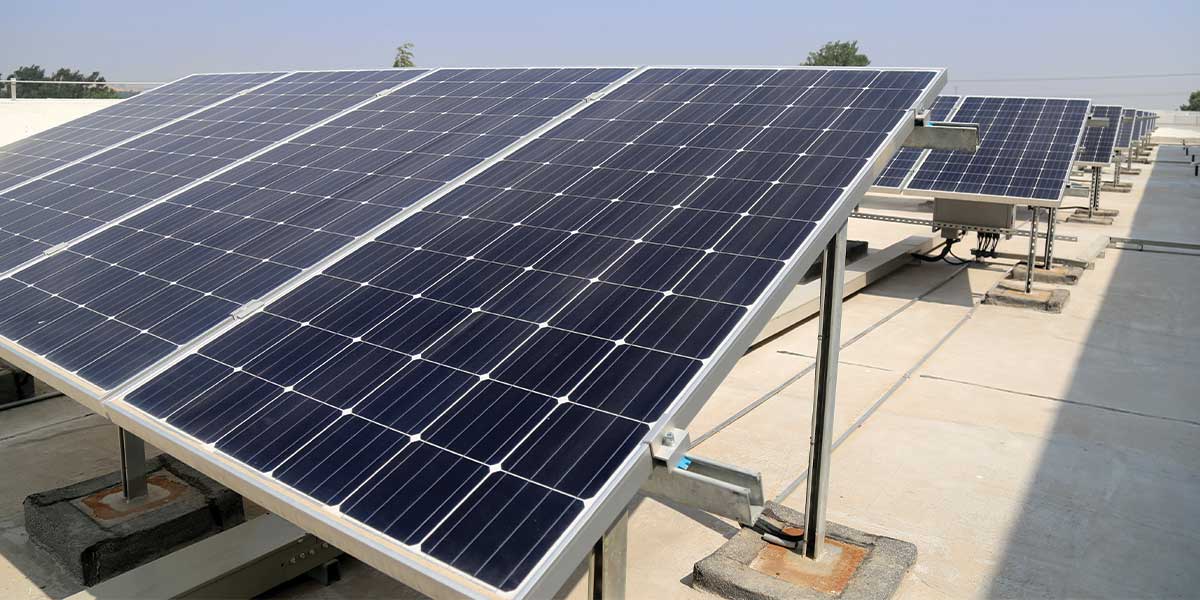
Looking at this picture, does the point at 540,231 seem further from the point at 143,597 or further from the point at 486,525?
the point at 143,597

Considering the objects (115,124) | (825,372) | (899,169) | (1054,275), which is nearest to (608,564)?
(825,372)

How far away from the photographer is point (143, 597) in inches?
250

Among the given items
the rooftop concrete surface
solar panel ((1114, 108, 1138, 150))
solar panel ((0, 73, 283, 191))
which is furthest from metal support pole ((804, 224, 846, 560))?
solar panel ((1114, 108, 1138, 150))

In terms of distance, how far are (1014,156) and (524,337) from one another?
16.6m

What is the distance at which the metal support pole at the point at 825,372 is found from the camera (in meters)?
6.73

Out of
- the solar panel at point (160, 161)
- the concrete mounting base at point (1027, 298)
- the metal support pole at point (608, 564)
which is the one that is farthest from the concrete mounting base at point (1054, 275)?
the metal support pole at point (608, 564)

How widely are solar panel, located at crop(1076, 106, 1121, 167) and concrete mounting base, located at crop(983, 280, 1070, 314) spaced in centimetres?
1136

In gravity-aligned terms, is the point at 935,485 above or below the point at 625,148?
below

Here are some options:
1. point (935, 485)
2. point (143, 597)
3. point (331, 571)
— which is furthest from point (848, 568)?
point (143, 597)

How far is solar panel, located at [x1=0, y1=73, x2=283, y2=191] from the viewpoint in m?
Answer: 12.5

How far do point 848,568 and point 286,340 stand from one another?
16.1 ft

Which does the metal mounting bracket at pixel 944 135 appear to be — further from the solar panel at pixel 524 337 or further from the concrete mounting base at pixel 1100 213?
the concrete mounting base at pixel 1100 213

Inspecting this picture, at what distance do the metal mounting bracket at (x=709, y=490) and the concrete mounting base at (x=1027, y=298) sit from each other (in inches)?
570

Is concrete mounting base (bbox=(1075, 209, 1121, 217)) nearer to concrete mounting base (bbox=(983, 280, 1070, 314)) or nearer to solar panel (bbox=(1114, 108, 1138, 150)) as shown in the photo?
solar panel (bbox=(1114, 108, 1138, 150))
